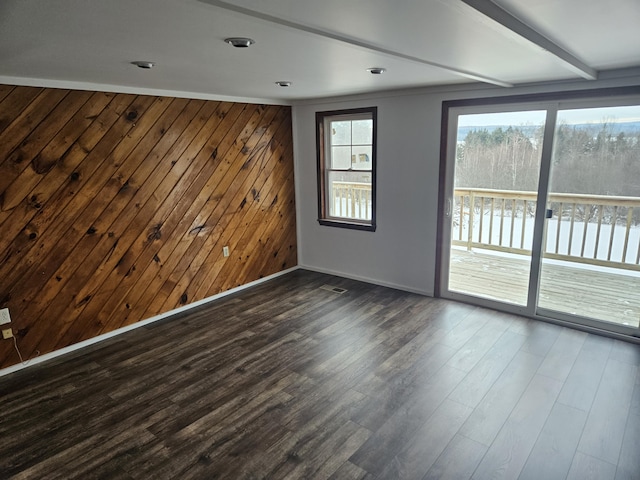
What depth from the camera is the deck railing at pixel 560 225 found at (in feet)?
11.4

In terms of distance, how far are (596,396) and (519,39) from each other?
2.39 meters

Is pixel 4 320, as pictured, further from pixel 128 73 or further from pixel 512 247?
pixel 512 247

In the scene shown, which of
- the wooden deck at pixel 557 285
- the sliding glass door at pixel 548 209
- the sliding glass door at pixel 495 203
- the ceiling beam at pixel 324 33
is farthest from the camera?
the sliding glass door at pixel 495 203

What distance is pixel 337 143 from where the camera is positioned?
5219 mm

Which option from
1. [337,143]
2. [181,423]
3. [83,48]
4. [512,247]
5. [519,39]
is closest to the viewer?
[519,39]

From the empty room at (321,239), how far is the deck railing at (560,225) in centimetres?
2

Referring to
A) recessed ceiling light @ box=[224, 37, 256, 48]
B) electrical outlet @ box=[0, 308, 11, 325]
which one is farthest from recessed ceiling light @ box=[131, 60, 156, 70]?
electrical outlet @ box=[0, 308, 11, 325]

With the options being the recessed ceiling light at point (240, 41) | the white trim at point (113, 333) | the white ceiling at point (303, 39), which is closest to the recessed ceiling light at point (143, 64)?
the white ceiling at point (303, 39)

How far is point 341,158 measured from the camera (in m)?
5.21

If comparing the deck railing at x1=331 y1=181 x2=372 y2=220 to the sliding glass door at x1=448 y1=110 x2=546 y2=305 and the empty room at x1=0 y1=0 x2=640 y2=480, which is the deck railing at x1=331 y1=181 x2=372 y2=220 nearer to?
the empty room at x1=0 y1=0 x2=640 y2=480

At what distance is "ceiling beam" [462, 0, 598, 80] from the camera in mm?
1502

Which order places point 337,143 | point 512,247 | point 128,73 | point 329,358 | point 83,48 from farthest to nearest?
point 337,143 → point 512,247 → point 329,358 → point 128,73 → point 83,48

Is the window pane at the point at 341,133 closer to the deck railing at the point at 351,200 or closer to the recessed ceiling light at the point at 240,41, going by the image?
the deck railing at the point at 351,200

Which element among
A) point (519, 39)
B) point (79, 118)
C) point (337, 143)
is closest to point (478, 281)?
point (337, 143)
